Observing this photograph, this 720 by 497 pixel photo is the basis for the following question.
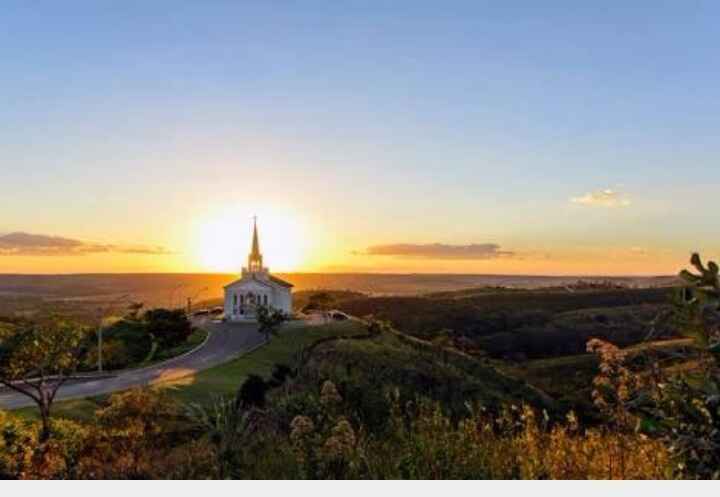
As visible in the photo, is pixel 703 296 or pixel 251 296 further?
pixel 251 296

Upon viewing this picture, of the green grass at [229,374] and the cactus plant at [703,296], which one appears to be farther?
the green grass at [229,374]

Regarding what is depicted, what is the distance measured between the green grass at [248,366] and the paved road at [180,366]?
4.40ft

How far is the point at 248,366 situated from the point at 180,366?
393cm

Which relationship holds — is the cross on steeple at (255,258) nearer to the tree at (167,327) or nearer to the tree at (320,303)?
the tree at (320,303)

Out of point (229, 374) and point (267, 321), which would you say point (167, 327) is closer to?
point (267, 321)

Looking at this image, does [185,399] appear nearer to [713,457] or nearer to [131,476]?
[131,476]

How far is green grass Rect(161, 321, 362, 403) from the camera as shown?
3117 cm

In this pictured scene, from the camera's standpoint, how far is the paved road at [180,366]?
3127 centimetres

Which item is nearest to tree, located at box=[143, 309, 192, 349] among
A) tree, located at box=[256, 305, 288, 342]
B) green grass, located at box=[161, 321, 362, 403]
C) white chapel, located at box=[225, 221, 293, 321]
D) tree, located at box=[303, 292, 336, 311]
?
tree, located at box=[256, 305, 288, 342]

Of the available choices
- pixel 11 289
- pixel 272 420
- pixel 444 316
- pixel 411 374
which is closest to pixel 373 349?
pixel 411 374

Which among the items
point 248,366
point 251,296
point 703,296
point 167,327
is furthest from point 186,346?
point 703,296

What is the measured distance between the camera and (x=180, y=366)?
42531mm

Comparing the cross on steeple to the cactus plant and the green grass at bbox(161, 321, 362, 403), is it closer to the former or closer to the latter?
the green grass at bbox(161, 321, 362, 403)

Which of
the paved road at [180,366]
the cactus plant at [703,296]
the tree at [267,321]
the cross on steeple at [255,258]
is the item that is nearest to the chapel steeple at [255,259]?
the cross on steeple at [255,258]
